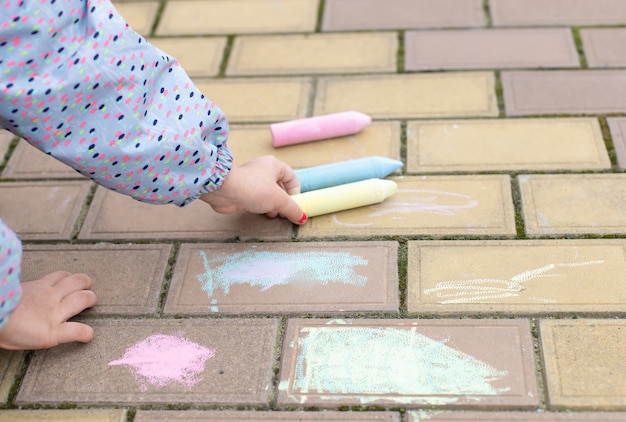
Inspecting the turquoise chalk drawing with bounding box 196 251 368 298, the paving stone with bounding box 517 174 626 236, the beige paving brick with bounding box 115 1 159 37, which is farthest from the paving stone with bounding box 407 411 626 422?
the beige paving brick with bounding box 115 1 159 37

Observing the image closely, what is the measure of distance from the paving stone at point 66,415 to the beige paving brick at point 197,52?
3.93ft

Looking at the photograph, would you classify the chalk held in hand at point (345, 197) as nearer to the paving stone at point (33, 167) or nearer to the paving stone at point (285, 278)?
the paving stone at point (285, 278)

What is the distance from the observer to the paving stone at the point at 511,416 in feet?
4.33

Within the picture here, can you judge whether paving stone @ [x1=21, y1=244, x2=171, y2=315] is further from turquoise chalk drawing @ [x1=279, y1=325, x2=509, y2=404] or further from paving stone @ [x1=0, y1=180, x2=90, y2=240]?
turquoise chalk drawing @ [x1=279, y1=325, x2=509, y2=404]

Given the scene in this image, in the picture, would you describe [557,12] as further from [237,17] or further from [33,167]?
[33,167]

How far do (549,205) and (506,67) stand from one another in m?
0.60

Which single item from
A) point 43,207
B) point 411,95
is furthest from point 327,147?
point 43,207

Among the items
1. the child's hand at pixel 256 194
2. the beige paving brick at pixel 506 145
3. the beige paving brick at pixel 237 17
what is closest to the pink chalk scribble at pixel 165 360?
the child's hand at pixel 256 194

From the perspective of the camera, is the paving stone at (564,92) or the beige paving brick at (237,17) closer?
the paving stone at (564,92)

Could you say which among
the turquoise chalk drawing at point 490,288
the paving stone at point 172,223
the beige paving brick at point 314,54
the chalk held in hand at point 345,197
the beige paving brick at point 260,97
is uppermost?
the beige paving brick at point 314,54

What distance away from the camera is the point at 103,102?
1479mm

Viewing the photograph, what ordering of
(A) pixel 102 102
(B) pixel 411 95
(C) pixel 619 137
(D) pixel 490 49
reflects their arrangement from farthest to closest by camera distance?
(D) pixel 490 49
(B) pixel 411 95
(C) pixel 619 137
(A) pixel 102 102

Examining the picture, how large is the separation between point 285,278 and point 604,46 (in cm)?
125

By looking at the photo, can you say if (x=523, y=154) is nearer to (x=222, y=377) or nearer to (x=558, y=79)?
(x=558, y=79)
